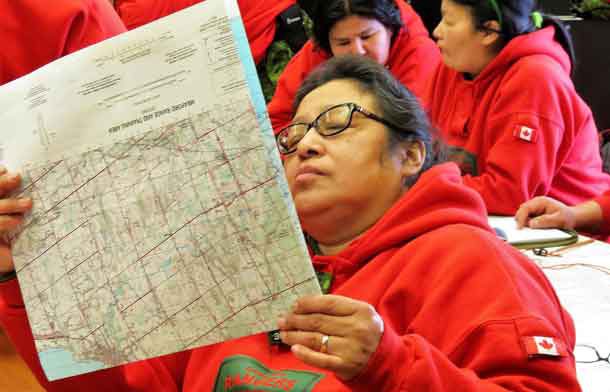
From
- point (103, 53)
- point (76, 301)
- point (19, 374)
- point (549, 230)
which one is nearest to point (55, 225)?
point (76, 301)

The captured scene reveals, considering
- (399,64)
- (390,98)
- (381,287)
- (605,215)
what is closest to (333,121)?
(390,98)

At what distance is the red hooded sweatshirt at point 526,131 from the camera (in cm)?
199

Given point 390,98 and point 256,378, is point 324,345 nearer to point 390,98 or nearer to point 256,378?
point 256,378

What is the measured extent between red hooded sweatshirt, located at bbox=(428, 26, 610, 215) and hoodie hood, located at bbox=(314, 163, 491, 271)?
3.08 feet

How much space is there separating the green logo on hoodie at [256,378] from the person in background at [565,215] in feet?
3.16

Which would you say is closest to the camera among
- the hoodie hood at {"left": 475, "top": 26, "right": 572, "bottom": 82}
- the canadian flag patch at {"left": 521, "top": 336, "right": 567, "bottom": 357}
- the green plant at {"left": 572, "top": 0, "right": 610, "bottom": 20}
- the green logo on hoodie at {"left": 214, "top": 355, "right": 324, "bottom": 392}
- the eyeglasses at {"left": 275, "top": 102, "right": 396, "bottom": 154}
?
Answer: the canadian flag patch at {"left": 521, "top": 336, "right": 567, "bottom": 357}

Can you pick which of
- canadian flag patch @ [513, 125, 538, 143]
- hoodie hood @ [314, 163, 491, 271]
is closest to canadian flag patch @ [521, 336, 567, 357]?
hoodie hood @ [314, 163, 491, 271]

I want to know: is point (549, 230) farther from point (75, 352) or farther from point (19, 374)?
point (19, 374)

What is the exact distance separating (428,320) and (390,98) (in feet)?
1.39

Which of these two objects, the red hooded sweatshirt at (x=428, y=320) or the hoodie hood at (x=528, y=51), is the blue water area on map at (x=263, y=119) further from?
the hoodie hood at (x=528, y=51)

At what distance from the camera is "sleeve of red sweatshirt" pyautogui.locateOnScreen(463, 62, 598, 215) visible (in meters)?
1.98

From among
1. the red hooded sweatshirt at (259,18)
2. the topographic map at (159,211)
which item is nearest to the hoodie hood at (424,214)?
the topographic map at (159,211)

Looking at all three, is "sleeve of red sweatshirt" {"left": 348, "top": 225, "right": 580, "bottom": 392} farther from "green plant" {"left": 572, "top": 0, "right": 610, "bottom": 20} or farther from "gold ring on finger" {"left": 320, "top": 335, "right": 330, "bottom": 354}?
"green plant" {"left": 572, "top": 0, "right": 610, "bottom": 20}

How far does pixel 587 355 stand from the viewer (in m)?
1.20
